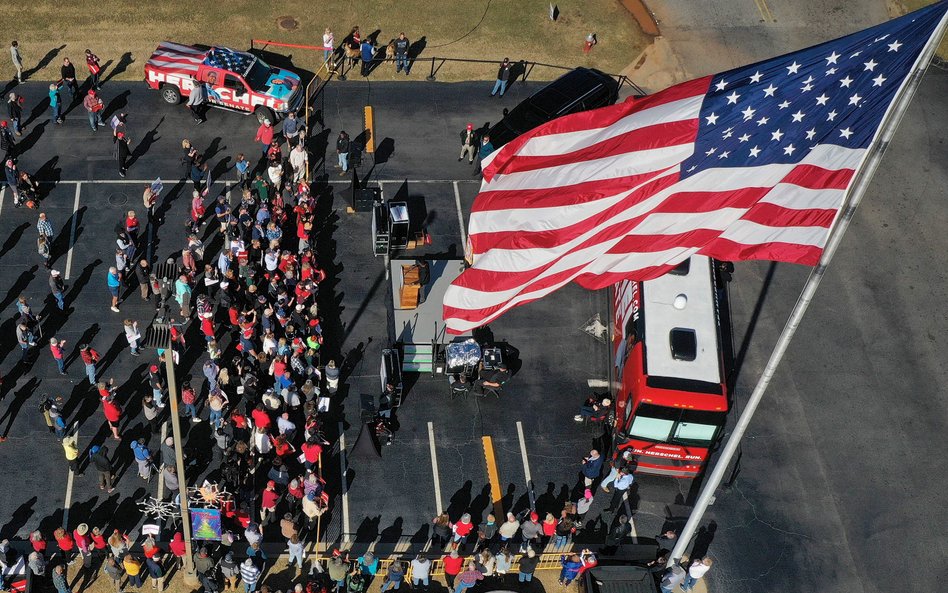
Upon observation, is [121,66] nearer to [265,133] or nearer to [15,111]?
[15,111]

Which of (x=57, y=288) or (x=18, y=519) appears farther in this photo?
(x=57, y=288)

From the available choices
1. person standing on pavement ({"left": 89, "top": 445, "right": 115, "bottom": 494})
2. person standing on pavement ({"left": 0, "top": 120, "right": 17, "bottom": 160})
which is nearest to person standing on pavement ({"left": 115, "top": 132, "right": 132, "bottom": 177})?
person standing on pavement ({"left": 0, "top": 120, "right": 17, "bottom": 160})

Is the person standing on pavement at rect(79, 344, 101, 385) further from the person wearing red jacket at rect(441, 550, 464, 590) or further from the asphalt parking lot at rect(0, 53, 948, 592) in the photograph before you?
the person wearing red jacket at rect(441, 550, 464, 590)

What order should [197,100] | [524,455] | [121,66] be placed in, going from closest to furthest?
[524,455] → [197,100] → [121,66]

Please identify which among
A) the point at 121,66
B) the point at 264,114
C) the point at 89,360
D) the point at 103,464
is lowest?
the point at 103,464

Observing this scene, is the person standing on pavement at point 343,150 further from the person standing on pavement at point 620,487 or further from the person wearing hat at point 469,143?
the person standing on pavement at point 620,487

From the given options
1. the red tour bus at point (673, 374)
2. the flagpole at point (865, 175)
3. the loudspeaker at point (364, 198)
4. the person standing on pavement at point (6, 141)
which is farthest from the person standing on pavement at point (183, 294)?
the flagpole at point (865, 175)

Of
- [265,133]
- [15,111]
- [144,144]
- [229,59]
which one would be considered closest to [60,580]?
[265,133]

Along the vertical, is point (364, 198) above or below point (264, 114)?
below
